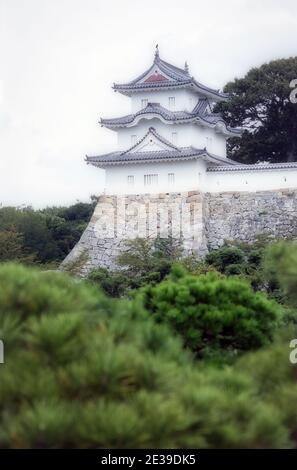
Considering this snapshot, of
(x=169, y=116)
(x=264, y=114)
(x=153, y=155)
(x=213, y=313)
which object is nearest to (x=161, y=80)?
(x=169, y=116)

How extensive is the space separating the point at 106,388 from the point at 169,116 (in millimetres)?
24933

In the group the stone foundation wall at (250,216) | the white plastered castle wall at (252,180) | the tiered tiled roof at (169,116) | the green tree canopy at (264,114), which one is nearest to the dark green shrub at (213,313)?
the stone foundation wall at (250,216)

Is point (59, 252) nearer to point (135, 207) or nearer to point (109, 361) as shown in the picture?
point (135, 207)

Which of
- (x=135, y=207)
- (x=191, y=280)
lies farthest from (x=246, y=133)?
(x=191, y=280)

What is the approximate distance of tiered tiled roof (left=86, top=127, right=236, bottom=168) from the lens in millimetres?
29359

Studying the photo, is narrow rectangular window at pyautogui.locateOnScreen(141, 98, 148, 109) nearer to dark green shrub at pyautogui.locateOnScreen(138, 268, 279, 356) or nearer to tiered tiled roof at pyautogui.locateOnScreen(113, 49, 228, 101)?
tiered tiled roof at pyautogui.locateOnScreen(113, 49, 228, 101)

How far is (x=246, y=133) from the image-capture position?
38406mm

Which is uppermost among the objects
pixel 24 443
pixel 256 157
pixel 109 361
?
pixel 256 157

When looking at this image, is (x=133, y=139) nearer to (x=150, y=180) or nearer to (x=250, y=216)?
(x=150, y=180)

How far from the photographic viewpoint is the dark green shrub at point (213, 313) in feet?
29.7

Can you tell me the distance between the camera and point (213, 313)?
358 inches

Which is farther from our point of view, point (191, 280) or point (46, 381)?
point (191, 280)

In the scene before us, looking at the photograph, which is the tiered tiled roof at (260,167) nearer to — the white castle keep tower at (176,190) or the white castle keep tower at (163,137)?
the white castle keep tower at (176,190)

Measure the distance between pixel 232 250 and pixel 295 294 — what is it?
18.2m
